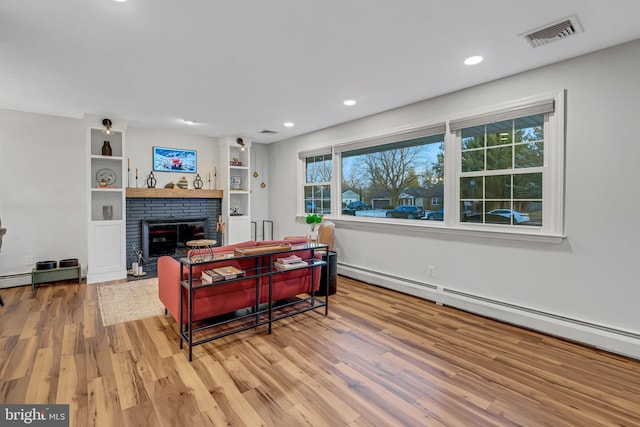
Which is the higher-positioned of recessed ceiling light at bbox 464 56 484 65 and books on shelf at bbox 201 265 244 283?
recessed ceiling light at bbox 464 56 484 65

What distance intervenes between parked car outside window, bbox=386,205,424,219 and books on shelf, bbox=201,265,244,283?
98.2 inches

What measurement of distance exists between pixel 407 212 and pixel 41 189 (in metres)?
5.37

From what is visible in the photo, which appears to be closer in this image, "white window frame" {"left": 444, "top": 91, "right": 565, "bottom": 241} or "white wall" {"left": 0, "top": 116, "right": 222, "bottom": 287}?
"white window frame" {"left": 444, "top": 91, "right": 565, "bottom": 241}

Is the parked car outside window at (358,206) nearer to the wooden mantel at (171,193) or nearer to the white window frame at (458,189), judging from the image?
the white window frame at (458,189)

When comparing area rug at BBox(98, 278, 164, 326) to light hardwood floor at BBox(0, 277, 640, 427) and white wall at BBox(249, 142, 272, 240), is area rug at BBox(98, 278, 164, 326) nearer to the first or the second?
light hardwood floor at BBox(0, 277, 640, 427)

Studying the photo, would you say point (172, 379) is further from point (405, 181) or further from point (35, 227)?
point (35, 227)

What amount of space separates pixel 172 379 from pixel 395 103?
12.4 ft

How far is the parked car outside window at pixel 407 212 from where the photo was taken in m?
4.17

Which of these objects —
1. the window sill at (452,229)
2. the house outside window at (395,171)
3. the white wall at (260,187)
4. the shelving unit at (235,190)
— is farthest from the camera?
the white wall at (260,187)

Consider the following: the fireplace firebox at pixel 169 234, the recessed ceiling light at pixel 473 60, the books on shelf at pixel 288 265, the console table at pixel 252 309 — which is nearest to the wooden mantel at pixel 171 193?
the fireplace firebox at pixel 169 234

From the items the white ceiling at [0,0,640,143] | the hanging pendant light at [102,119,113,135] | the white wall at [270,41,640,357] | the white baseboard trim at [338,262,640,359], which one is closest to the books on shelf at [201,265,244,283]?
the white ceiling at [0,0,640,143]

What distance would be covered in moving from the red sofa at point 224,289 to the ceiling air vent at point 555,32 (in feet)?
9.10

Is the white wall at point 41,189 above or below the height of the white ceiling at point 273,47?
below
